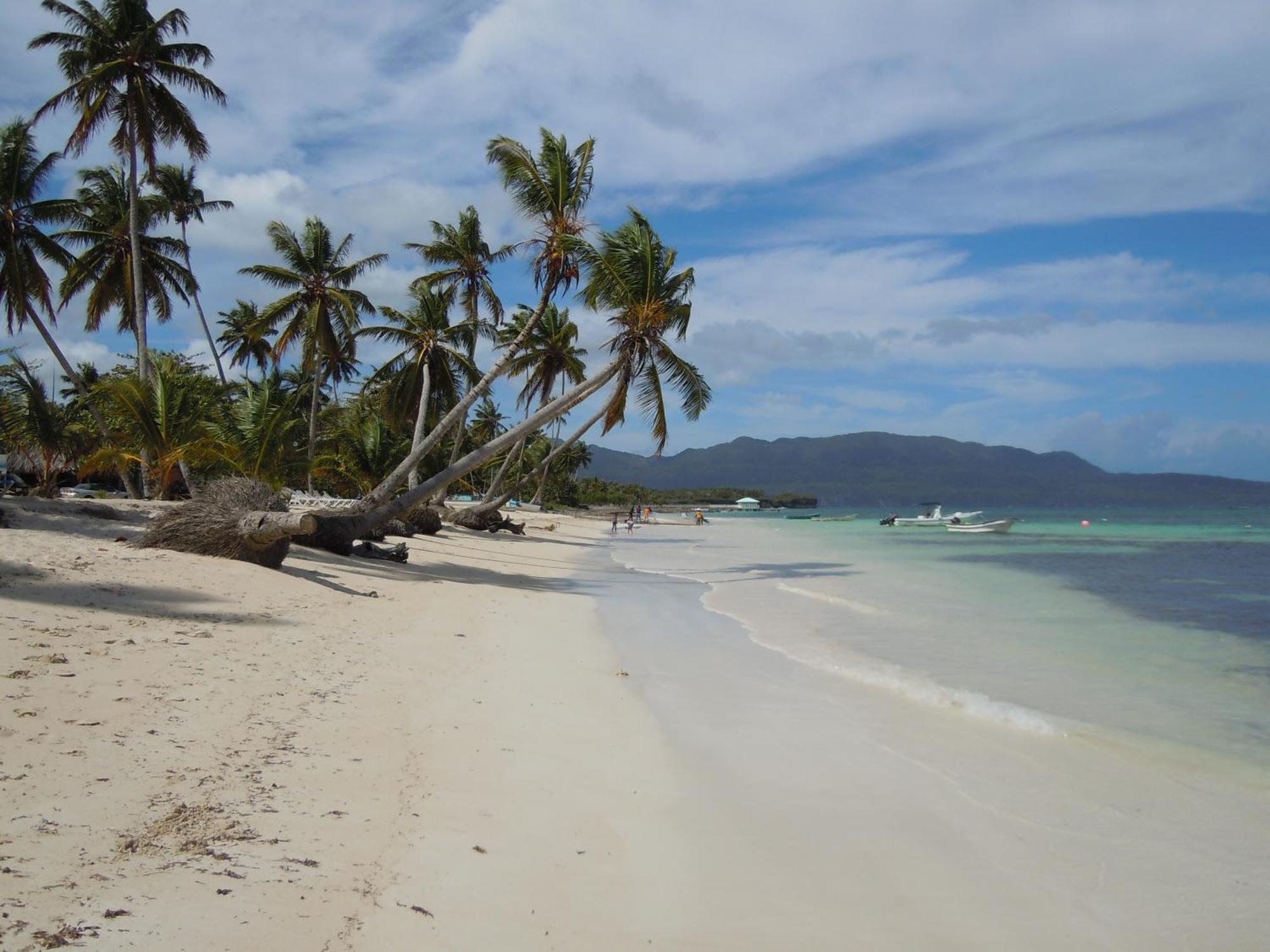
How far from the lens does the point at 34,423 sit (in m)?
15.5

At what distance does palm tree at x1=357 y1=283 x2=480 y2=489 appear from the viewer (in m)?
24.3

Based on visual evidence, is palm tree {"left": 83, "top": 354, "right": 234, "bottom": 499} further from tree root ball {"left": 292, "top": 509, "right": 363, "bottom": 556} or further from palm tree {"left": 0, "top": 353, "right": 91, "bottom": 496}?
tree root ball {"left": 292, "top": 509, "right": 363, "bottom": 556}

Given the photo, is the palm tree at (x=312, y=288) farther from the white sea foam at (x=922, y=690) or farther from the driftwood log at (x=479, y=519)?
the white sea foam at (x=922, y=690)

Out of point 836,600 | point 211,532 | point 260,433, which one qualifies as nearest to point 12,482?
point 260,433

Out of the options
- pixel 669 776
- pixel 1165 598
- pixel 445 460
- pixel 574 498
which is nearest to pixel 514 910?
pixel 669 776

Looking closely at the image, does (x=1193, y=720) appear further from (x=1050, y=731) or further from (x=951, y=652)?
(x=951, y=652)

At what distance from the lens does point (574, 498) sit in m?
85.1

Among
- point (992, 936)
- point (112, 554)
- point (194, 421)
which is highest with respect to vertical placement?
point (194, 421)

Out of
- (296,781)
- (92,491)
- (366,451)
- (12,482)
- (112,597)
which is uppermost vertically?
(366,451)

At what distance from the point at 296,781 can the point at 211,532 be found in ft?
23.9

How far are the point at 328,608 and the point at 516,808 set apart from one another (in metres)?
5.53

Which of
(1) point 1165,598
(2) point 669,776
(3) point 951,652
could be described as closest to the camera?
(2) point 669,776

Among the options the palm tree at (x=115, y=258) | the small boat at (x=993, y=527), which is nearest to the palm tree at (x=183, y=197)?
the palm tree at (x=115, y=258)

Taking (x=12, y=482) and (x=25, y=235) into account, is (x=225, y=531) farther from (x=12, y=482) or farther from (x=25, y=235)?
(x=12, y=482)
